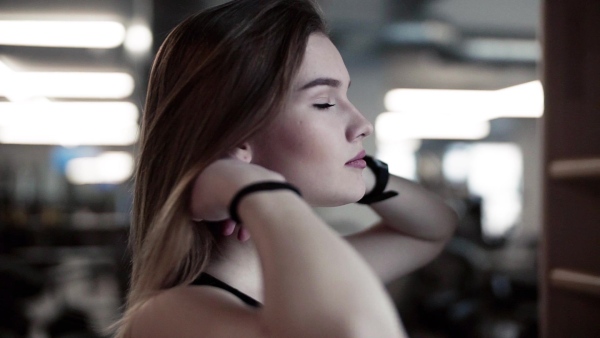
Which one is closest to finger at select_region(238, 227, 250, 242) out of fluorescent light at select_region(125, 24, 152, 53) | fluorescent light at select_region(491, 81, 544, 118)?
fluorescent light at select_region(125, 24, 152, 53)

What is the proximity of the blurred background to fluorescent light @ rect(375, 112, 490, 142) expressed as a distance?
2 centimetres

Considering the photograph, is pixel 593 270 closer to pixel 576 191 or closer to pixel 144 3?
pixel 576 191

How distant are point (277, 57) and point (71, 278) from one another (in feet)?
14.8

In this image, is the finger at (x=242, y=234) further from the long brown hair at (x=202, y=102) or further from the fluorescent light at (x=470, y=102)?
the fluorescent light at (x=470, y=102)

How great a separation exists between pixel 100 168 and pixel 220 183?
794 cm

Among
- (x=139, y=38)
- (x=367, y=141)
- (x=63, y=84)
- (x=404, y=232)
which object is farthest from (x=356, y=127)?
(x=63, y=84)

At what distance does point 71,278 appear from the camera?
195 inches

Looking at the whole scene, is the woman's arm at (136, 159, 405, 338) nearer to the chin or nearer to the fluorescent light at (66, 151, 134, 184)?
the chin

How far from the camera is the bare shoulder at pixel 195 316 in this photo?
0.77 m

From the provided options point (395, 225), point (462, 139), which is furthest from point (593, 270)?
point (462, 139)

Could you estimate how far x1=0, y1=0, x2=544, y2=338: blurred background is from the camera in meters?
4.68

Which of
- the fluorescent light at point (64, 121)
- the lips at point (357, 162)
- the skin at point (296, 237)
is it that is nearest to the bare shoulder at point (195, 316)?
the skin at point (296, 237)

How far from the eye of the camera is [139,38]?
5203 millimetres

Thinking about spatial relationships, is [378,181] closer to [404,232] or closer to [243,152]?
[404,232]
